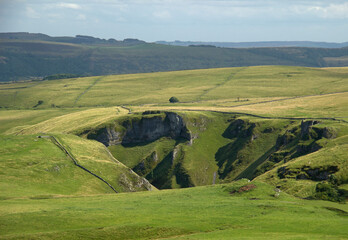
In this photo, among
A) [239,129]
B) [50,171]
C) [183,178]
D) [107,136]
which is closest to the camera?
[50,171]

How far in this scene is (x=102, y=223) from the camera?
6462 centimetres

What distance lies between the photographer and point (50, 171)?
110m

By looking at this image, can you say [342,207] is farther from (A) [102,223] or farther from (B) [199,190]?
(A) [102,223]

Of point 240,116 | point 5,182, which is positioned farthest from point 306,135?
point 5,182

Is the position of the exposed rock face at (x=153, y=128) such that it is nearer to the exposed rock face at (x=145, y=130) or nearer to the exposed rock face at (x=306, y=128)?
the exposed rock face at (x=145, y=130)

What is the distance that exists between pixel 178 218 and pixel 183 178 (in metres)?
92.1

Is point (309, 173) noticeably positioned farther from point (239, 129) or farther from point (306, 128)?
point (239, 129)

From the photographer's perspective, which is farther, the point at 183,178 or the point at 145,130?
the point at 145,130

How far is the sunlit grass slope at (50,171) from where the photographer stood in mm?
98300

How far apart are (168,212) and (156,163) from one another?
100 metres

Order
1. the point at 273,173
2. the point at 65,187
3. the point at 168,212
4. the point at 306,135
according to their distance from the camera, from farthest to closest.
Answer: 1. the point at 306,135
2. the point at 273,173
3. the point at 65,187
4. the point at 168,212

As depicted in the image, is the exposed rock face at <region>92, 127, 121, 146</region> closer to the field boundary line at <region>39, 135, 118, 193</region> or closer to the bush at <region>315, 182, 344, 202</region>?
the field boundary line at <region>39, 135, 118, 193</region>

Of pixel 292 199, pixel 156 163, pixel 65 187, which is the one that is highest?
pixel 292 199

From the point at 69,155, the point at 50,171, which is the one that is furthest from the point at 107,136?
the point at 50,171
